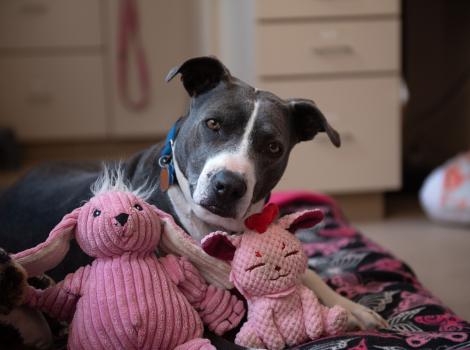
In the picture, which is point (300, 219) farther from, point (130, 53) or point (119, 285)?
point (130, 53)

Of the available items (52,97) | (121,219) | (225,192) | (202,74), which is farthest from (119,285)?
(52,97)

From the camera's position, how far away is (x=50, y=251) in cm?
114

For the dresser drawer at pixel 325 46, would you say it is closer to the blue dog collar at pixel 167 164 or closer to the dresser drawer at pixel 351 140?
the dresser drawer at pixel 351 140

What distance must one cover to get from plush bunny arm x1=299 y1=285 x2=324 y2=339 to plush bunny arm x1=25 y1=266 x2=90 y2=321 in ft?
1.32

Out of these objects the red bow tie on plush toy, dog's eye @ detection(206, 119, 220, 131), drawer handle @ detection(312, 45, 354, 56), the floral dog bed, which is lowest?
the floral dog bed

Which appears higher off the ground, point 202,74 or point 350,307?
point 202,74

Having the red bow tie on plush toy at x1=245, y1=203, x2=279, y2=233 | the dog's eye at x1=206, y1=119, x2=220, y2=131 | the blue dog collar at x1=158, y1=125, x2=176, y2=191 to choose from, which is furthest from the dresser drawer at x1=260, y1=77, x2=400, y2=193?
the red bow tie on plush toy at x1=245, y1=203, x2=279, y2=233

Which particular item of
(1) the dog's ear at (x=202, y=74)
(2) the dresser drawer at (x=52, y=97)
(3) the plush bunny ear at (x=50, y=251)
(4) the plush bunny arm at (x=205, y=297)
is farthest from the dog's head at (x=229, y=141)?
(2) the dresser drawer at (x=52, y=97)

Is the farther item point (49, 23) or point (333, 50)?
point (49, 23)

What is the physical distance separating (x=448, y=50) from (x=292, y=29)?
1.25m

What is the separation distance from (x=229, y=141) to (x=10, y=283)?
50 centimetres

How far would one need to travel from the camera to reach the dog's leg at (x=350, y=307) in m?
1.39

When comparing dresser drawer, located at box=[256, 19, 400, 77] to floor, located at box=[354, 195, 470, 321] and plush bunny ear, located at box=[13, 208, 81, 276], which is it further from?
plush bunny ear, located at box=[13, 208, 81, 276]

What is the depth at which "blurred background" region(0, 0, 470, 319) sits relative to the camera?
280cm
